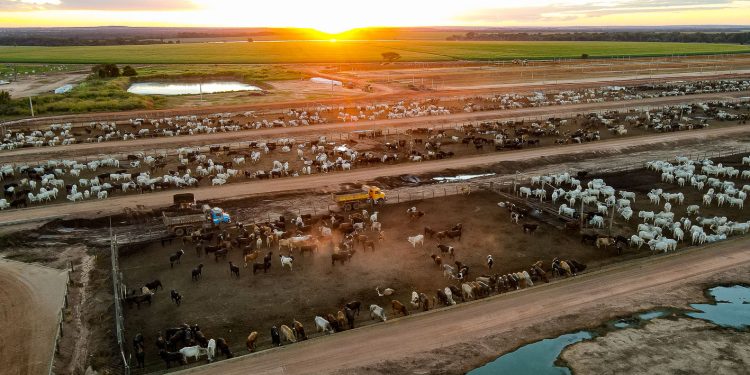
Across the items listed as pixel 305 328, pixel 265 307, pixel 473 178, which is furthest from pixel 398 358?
pixel 473 178

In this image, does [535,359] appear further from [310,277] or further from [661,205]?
[661,205]

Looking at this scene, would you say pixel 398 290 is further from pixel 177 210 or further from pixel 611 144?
pixel 611 144

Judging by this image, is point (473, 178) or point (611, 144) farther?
point (611, 144)

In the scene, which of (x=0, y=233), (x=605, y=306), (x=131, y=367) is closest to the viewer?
(x=131, y=367)

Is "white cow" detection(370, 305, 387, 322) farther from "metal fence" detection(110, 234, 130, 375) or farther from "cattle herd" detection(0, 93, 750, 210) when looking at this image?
"cattle herd" detection(0, 93, 750, 210)

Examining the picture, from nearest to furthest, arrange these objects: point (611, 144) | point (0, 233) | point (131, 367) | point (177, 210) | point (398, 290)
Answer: point (131, 367)
point (398, 290)
point (0, 233)
point (177, 210)
point (611, 144)

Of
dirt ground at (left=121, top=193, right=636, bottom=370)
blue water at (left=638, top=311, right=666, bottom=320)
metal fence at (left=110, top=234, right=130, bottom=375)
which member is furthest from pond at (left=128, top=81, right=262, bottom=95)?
blue water at (left=638, top=311, right=666, bottom=320)

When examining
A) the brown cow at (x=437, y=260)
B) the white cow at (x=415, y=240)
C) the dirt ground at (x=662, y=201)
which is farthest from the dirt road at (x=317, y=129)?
the brown cow at (x=437, y=260)

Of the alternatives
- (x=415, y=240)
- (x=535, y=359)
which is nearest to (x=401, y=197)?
(x=415, y=240)
